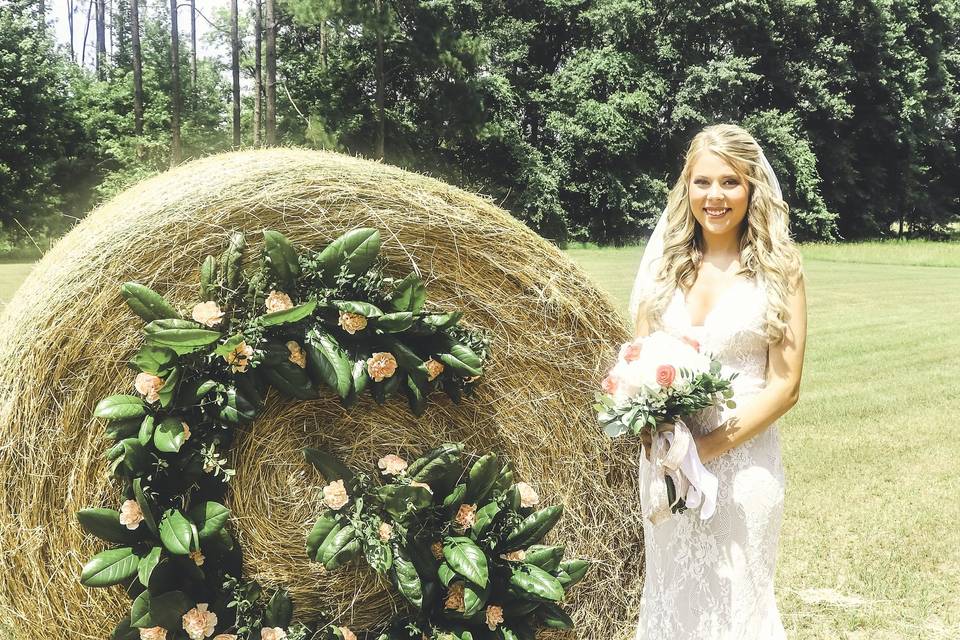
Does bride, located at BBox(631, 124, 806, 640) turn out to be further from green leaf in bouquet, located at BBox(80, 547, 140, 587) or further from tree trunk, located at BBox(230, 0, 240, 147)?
tree trunk, located at BBox(230, 0, 240, 147)

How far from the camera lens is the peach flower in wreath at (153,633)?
2.78 m

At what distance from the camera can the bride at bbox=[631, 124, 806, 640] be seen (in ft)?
8.91

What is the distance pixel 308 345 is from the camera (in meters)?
2.86

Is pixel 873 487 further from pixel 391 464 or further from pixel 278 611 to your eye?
pixel 278 611

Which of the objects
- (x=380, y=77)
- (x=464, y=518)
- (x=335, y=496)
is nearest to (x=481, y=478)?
(x=464, y=518)

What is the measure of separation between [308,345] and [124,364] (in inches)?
25.9

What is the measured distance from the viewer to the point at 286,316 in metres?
2.75

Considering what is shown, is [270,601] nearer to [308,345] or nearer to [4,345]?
[308,345]

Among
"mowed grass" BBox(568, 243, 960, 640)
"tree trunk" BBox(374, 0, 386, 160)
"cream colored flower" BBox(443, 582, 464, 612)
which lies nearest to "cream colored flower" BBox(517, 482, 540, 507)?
"cream colored flower" BBox(443, 582, 464, 612)

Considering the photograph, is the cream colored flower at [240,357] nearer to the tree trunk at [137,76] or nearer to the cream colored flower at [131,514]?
the cream colored flower at [131,514]

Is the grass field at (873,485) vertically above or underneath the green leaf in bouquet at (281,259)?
underneath

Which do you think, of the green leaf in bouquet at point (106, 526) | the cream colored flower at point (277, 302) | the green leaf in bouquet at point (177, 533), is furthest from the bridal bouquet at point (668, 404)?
the green leaf in bouquet at point (106, 526)

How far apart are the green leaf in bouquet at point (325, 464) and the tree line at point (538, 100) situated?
70.9 ft

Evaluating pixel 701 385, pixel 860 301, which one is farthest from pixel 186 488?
pixel 860 301
